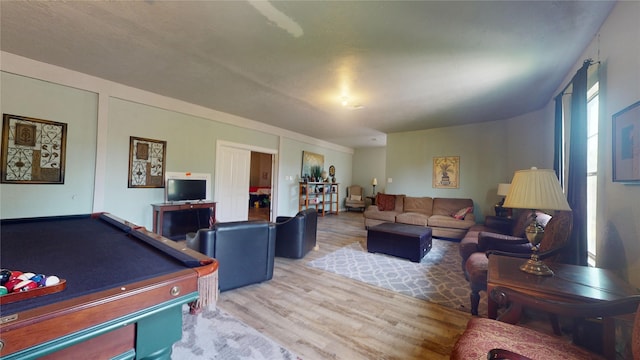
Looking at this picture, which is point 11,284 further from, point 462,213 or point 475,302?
point 462,213

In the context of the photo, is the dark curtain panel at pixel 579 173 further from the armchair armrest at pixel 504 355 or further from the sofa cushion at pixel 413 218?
the sofa cushion at pixel 413 218

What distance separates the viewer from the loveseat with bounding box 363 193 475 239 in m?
4.90

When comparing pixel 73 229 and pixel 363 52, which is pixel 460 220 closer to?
pixel 363 52

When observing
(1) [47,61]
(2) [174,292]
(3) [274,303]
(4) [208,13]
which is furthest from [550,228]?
(1) [47,61]

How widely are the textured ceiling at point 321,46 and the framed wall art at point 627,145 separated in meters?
0.92

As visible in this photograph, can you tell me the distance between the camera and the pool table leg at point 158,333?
928 millimetres

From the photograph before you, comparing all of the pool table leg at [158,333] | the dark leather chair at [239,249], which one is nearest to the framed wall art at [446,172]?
the dark leather chair at [239,249]

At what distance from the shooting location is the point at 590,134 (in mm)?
2375

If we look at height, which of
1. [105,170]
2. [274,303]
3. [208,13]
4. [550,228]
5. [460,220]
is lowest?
[274,303]

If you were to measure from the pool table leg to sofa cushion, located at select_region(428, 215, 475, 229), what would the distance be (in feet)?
16.5

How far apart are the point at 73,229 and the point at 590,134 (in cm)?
481

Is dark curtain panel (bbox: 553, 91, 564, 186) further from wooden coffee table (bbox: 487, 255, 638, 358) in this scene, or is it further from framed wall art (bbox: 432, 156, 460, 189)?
framed wall art (bbox: 432, 156, 460, 189)

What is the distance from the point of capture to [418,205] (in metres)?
5.84

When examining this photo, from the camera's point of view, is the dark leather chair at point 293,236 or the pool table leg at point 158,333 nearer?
the pool table leg at point 158,333
